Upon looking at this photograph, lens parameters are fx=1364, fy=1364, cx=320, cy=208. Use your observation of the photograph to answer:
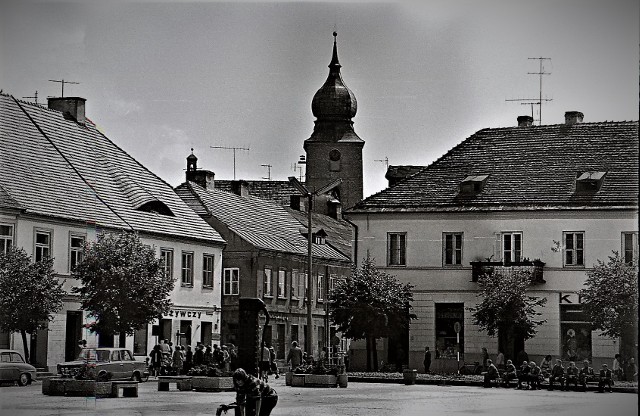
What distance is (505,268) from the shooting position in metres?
36.4

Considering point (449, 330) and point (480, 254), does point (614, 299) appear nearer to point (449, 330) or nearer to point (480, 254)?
point (480, 254)

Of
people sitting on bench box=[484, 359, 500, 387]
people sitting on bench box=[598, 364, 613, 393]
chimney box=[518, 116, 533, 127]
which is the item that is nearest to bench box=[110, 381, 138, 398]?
people sitting on bench box=[484, 359, 500, 387]

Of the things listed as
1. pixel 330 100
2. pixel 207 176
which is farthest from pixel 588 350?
pixel 207 176

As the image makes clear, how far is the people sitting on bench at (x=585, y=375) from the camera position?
32.8m

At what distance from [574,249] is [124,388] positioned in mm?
12577

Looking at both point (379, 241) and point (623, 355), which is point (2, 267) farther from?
point (623, 355)

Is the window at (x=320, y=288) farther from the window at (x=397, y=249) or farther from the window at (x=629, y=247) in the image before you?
the window at (x=629, y=247)

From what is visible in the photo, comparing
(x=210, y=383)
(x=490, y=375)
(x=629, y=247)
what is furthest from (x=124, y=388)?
(x=629, y=247)

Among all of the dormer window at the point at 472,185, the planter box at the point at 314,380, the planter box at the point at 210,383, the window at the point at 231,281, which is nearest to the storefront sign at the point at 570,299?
the dormer window at the point at 472,185

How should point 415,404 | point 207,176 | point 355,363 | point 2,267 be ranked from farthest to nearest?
point 207,176, point 355,363, point 2,267, point 415,404

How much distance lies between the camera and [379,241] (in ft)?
127

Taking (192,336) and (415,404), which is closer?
(415,404)

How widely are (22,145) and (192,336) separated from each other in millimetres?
11118

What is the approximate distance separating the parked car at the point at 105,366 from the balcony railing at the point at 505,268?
9260 mm
